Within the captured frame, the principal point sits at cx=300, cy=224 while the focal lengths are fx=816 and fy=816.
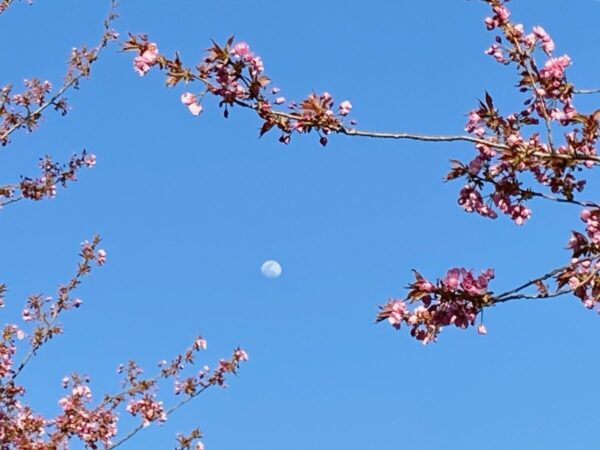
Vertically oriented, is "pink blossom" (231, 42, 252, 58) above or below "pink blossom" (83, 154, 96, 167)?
below

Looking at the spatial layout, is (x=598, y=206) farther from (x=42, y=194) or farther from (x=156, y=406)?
(x=156, y=406)

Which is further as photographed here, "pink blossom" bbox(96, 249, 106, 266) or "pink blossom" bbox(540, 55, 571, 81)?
"pink blossom" bbox(96, 249, 106, 266)

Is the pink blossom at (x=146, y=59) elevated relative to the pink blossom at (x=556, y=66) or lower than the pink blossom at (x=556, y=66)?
elevated

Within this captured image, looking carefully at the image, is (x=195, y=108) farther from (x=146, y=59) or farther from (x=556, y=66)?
(x=556, y=66)

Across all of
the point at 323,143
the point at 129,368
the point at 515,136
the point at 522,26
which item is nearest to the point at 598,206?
the point at 515,136

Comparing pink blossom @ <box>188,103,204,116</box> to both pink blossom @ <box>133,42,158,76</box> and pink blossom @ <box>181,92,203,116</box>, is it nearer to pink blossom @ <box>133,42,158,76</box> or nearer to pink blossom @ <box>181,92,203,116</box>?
pink blossom @ <box>181,92,203,116</box>

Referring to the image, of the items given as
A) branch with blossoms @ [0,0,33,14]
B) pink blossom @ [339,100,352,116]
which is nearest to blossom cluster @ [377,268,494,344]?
pink blossom @ [339,100,352,116]

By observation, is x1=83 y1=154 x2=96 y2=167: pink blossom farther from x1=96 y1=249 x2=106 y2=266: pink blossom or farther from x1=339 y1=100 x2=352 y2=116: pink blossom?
x1=339 y1=100 x2=352 y2=116: pink blossom

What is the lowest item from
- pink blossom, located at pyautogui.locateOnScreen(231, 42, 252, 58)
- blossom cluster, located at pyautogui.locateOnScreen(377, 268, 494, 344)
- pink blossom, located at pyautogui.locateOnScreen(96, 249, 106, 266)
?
blossom cluster, located at pyautogui.locateOnScreen(377, 268, 494, 344)

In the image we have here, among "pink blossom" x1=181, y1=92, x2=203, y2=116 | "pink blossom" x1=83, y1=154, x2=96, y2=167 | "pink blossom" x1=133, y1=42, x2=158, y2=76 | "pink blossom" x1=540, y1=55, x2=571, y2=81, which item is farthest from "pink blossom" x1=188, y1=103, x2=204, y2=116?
"pink blossom" x1=83, y1=154, x2=96, y2=167

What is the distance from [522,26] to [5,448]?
20.7 ft

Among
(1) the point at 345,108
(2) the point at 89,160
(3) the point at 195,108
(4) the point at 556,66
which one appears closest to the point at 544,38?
(4) the point at 556,66

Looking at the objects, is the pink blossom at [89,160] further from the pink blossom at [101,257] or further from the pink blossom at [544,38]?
the pink blossom at [544,38]

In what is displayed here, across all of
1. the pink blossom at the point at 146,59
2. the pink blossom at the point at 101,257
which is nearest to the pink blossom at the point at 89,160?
the pink blossom at the point at 101,257
